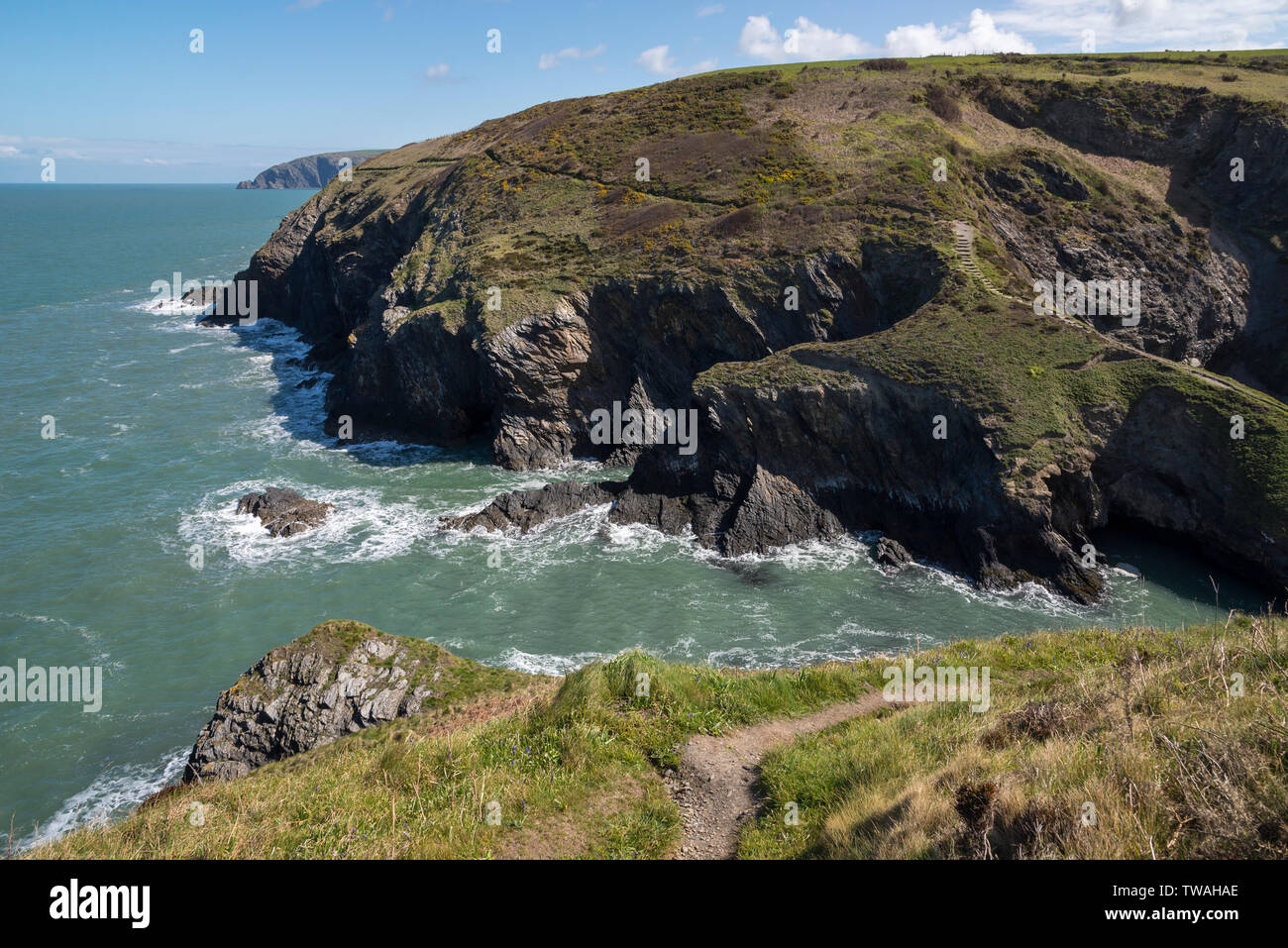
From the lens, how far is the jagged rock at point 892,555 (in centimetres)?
3256

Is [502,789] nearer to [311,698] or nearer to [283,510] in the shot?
[311,698]

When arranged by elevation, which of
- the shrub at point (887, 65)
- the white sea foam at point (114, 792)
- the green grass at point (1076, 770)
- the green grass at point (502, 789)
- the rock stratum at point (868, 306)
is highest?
the shrub at point (887, 65)

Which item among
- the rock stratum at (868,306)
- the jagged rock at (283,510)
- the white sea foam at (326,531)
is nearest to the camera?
the rock stratum at (868,306)

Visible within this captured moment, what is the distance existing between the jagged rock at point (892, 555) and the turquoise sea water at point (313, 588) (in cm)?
65

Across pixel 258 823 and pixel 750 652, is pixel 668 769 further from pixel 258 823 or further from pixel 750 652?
pixel 750 652

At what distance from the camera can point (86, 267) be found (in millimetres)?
106062

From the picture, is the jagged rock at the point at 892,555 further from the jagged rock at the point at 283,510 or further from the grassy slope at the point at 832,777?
the jagged rock at the point at 283,510

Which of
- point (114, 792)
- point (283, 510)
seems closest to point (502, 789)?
point (114, 792)

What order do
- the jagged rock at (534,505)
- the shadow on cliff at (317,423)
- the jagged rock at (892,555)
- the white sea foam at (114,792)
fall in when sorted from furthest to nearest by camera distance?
the shadow on cliff at (317,423) < the jagged rock at (534,505) < the jagged rock at (892,555) < the white sea foam at (114,792)

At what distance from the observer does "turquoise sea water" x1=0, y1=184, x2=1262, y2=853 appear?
2373 centimetres

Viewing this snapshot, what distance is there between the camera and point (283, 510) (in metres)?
37.2

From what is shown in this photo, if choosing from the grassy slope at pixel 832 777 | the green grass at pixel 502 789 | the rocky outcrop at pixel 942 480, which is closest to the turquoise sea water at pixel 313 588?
the rocky outcrop at pixel 942 480

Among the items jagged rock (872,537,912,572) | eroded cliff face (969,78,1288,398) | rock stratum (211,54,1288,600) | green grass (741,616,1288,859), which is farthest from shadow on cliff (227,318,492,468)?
eroded cliff face (969,78,1288,398)

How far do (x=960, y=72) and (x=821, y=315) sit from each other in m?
41.0
